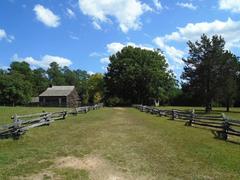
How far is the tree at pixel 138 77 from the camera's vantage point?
3425 inches

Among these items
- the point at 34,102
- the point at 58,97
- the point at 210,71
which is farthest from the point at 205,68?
the point at 34,102

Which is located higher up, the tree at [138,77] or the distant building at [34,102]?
the tree at [138,77]

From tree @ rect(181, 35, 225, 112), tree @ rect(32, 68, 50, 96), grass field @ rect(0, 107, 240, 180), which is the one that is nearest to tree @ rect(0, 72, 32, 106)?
tree @ rect(32, 68, 50, 96)

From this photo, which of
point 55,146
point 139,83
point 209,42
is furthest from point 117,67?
point 55,146

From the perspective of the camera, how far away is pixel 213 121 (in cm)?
2444

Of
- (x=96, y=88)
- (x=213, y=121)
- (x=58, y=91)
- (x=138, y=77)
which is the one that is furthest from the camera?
(x=96, y=88)

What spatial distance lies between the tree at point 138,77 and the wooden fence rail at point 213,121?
142 ft

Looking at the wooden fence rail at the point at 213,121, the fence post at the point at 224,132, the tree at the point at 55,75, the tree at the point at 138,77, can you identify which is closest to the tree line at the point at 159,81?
the tree at the point at 138,77

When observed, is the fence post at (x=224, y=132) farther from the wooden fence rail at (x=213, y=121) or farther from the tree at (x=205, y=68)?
the tree at (x=205, y=68)

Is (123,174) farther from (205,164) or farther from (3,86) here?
(3,86)

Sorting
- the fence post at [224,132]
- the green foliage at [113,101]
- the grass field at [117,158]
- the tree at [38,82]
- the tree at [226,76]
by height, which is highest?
the tree at [38,82]

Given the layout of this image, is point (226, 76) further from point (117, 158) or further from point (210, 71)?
point (117, 158)

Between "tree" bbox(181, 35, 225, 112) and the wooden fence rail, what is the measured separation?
54.0ft

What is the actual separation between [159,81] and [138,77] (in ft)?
17.9
